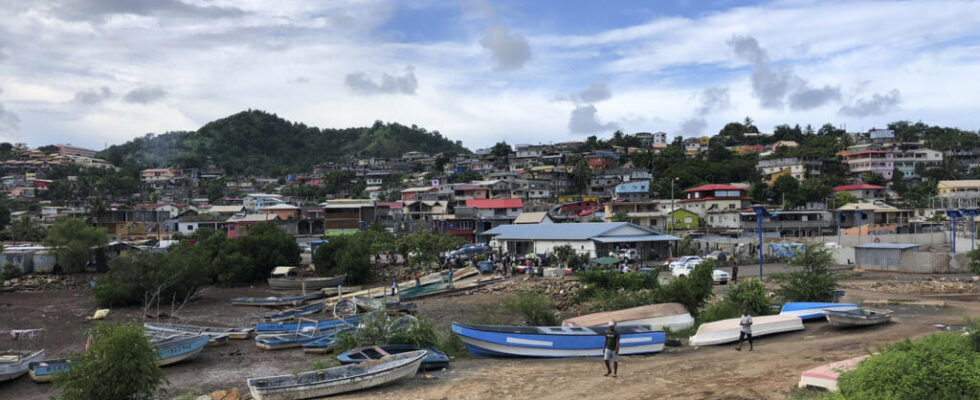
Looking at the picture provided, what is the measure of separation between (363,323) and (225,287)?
1092 inches

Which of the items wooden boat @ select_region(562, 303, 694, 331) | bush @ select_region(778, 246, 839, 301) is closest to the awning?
bush @ select_region(778, 246, 839, 301)

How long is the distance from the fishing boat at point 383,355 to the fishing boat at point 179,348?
7166mm

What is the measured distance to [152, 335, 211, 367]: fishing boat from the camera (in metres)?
19.1

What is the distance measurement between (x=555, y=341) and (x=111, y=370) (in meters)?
9.50

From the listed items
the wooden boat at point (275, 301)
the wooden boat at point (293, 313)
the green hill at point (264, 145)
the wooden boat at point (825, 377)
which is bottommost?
the wooden boat at point (275, 301)

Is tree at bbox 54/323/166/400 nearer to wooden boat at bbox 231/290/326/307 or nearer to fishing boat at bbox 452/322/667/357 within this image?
fishing boat at bbox 452/322/667/357

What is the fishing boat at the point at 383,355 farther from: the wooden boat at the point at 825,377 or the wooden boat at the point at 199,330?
the wooden boat at the point at 199,330

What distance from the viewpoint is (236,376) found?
Answer: 59.2 feet

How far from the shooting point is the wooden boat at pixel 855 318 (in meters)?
16.3

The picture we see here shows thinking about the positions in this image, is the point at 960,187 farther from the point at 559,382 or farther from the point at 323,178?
the point at 323,178

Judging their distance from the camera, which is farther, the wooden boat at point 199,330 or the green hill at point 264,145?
the green hill at point 264,145

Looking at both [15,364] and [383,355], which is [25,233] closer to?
[15,364]

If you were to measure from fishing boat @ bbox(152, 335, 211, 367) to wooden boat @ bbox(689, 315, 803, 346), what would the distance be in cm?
1501

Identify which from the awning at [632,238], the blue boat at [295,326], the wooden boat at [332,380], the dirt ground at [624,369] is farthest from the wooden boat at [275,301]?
the wooden boat at [332,380]
